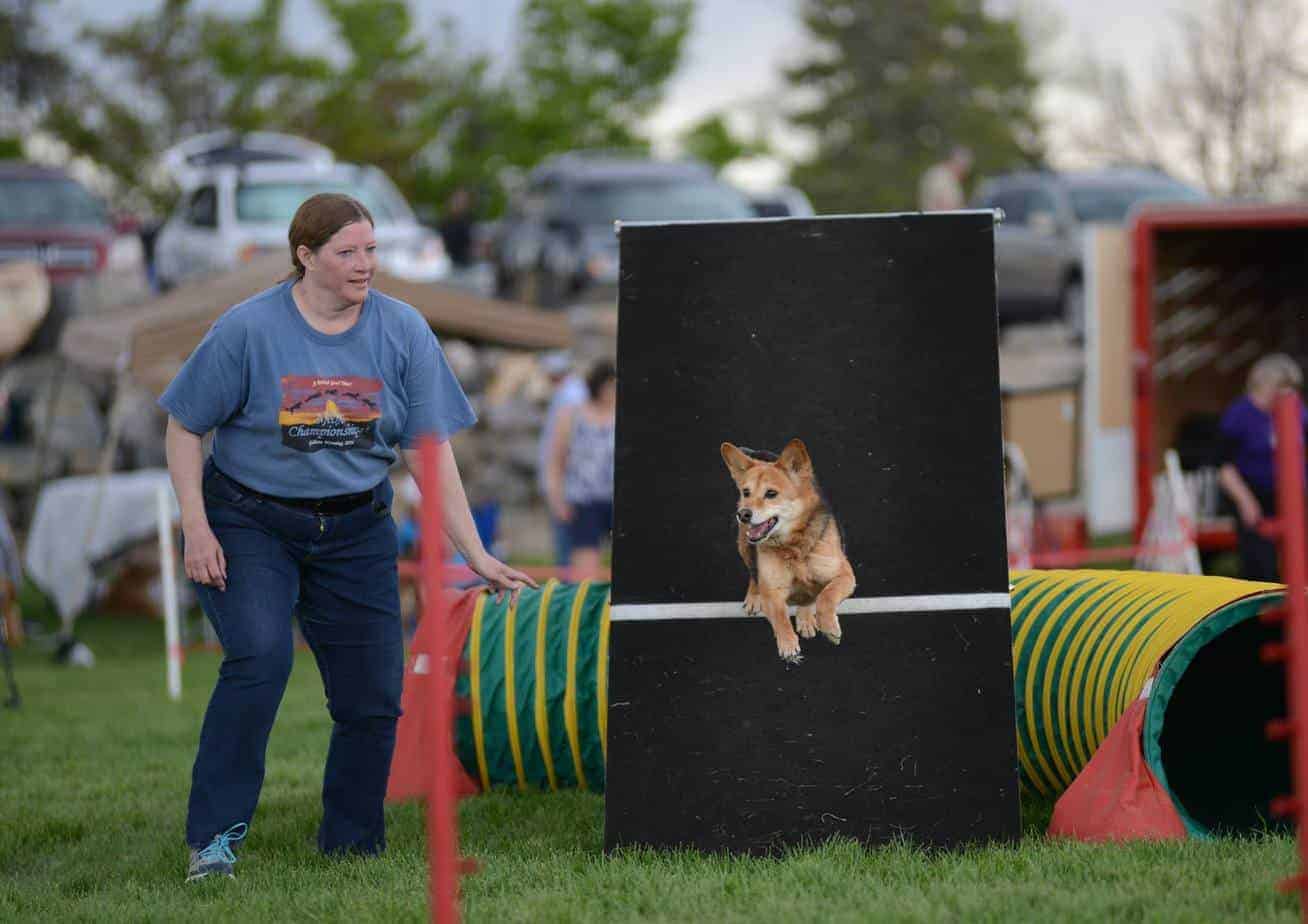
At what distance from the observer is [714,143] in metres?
41.2

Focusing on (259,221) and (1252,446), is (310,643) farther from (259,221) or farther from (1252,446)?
(259,221)

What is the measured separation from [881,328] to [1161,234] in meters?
10.5

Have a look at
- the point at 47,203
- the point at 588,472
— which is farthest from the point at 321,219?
the point at 47,203

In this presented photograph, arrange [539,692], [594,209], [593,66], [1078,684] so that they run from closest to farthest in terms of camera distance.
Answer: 1. [1078,684]
2. [539,692]
3. [594,209]
4. [593,66]

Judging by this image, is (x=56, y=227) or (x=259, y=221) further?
(x=259, y=221)

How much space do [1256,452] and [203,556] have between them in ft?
27.3

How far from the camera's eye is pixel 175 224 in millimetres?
22359

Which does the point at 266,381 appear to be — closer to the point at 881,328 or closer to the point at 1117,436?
the point at 881,328

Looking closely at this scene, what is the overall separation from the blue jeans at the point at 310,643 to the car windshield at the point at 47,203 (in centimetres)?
1735

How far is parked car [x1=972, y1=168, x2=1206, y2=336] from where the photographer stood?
20906 millimetres

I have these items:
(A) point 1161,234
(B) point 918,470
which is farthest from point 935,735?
(A) point 1161,234

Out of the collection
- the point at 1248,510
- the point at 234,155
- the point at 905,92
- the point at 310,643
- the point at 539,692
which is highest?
Result: the point at 905,92

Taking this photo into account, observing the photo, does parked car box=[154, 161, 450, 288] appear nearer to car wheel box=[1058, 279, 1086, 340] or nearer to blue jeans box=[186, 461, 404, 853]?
car wheel box=[1058, 279, 1086, 340]

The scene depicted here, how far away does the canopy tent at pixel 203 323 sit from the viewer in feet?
38.4
